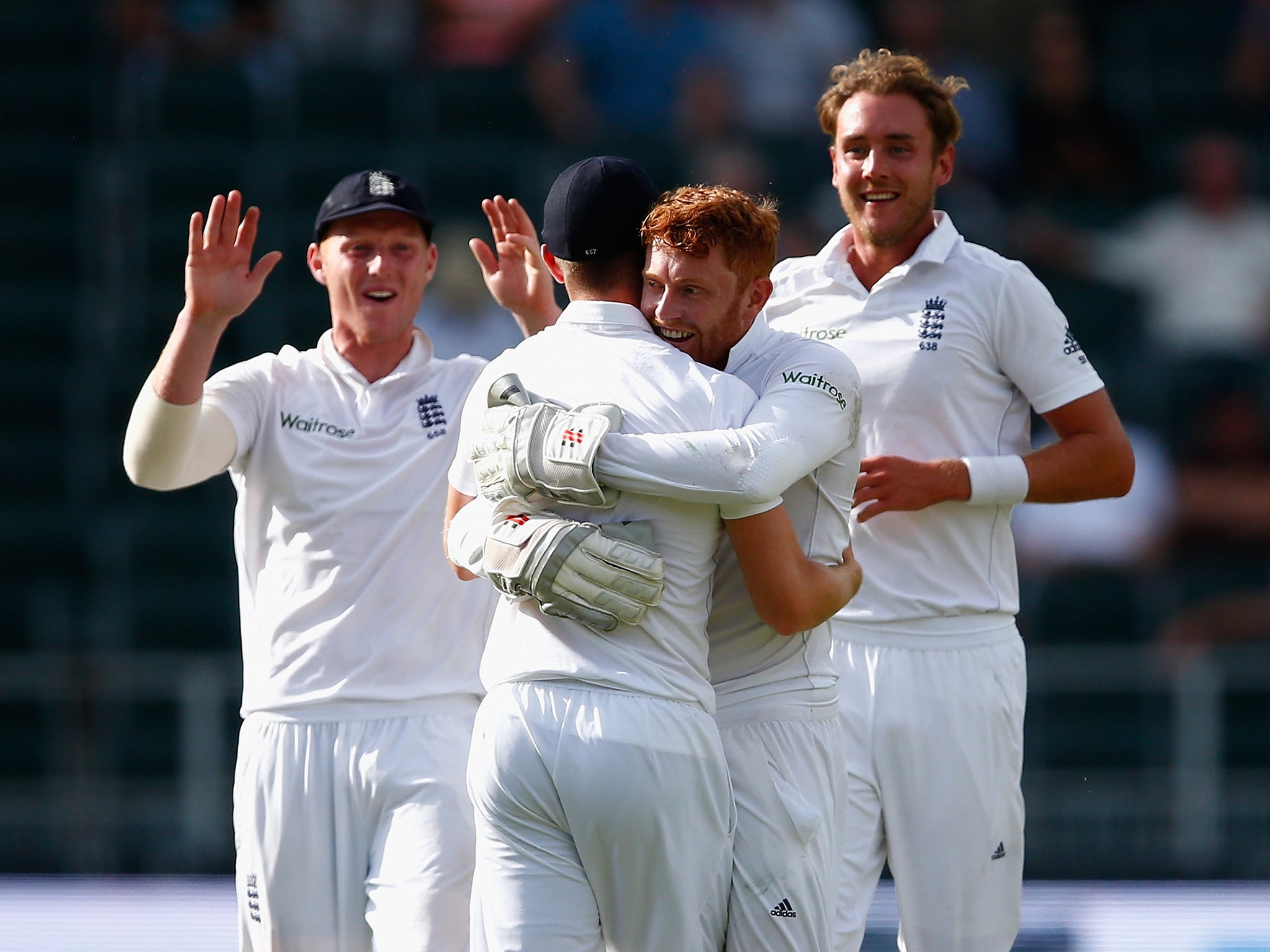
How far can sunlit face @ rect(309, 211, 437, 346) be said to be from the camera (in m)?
4.38

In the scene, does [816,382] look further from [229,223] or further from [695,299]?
[229,223]

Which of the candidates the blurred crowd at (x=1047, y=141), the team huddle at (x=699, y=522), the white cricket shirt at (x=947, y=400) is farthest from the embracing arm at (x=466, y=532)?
the blurred crowd at (x=1047, y=141)

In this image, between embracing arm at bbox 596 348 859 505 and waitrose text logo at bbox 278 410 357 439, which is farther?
waitrose text logo at bbox 278 410 357 439

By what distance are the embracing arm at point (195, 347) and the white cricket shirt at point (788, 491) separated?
1217 mm

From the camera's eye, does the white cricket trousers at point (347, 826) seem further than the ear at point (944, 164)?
No

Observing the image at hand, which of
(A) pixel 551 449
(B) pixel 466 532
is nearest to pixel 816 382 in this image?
(A) pixel 551 449

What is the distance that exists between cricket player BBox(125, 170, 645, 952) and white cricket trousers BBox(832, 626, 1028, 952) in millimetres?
951

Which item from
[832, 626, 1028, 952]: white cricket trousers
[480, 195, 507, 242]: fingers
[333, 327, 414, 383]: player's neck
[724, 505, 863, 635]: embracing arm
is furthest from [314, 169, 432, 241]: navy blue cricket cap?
[832, 626, 1028, 952]: white cricket trousers

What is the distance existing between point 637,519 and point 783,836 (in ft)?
2.25

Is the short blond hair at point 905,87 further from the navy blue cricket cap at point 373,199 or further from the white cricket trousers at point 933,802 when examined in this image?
the white cricket trousers at point 933,802

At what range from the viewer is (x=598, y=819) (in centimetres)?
315

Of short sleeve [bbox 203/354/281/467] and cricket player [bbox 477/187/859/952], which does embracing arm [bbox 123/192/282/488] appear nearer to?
short sleeve [bbox 203/354/281/467]

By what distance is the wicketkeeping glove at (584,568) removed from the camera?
3.13 m

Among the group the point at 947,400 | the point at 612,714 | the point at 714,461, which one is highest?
the point at 947,400
